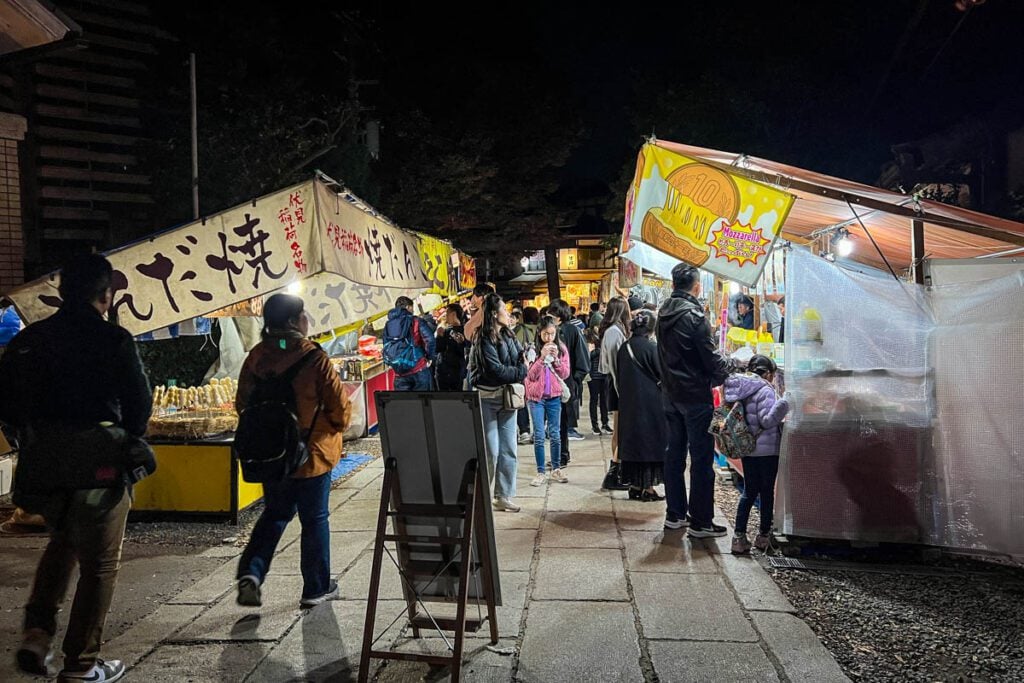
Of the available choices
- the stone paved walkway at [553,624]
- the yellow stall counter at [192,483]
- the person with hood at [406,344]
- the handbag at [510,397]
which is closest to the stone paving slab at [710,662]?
the stone paved walkway at [553,624]

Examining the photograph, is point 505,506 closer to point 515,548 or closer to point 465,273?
point 515,548

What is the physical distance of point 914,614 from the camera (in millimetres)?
4727

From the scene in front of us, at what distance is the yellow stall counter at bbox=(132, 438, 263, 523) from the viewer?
698cm

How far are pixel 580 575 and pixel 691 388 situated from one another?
1895 mm

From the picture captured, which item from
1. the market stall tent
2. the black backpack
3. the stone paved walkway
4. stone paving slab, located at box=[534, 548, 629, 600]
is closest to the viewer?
the stone paved walkway

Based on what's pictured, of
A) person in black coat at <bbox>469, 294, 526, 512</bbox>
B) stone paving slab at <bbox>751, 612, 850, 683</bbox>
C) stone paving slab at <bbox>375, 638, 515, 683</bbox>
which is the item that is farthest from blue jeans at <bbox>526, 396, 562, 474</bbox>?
stone paving slab at <bbox>375, 638, 515, 683</bbox>

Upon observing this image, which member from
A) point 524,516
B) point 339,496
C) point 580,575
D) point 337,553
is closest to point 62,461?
point 337,553

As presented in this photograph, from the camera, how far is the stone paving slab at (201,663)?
3.84m

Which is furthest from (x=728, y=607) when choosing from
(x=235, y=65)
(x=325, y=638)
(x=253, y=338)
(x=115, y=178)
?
(x=235, y=65)

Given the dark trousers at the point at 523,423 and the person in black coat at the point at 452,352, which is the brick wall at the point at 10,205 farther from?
the dark trousers at the point at 523,423

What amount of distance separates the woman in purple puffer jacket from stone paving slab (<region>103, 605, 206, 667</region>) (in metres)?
4.34

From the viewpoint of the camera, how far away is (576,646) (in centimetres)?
415

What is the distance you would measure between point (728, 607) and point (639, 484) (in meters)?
2.72

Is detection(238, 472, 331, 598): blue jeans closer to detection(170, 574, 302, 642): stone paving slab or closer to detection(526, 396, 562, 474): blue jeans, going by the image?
detection(170, 574, 302, 642): stone paving slab
